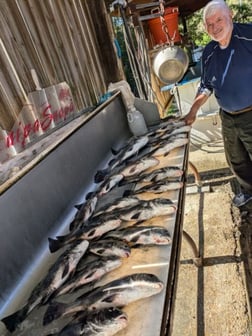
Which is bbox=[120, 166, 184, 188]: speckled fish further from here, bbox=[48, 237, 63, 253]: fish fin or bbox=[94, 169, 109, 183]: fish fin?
bbox=[48, 237, 63, 253]: fish fin

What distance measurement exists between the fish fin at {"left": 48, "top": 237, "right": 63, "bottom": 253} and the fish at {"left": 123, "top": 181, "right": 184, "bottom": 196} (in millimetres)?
616

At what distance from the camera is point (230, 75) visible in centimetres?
301

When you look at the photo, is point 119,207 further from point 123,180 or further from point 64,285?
point 64,285

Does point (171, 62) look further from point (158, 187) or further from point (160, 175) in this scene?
point (158, 187)

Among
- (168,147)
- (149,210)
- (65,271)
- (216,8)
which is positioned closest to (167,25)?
(216,8)

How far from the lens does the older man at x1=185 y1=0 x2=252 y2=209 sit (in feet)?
9.54

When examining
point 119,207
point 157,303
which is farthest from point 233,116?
point 157,303

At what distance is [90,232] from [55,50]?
2.01 m

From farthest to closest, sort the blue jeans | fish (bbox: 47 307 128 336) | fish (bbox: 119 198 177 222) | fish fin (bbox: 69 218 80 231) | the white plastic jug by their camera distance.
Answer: the white plastic jug, the blue jeans, fish fin (bbox: 69 218 80 231), fish (bbox: 119 198 177 222), fish (bbox: 47 307 128 336)

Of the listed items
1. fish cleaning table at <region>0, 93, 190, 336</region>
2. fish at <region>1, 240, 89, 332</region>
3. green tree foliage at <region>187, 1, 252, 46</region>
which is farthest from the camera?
green tree foliage at <region>187, 1, 252, 46</region>

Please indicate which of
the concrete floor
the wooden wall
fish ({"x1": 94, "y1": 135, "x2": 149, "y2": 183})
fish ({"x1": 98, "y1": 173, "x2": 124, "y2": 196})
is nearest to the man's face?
fish ({"x1": 94, "y1": 135, "x2": 149, "y2": 183})

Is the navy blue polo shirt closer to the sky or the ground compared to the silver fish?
closer to the sky

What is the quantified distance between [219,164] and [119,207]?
336cm

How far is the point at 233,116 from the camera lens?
3270 millimetres
